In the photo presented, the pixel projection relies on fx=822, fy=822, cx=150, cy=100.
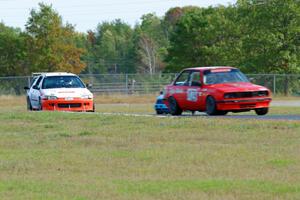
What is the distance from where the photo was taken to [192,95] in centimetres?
2283

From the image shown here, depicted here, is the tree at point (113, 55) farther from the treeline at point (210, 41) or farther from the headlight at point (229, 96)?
the headlight at point (229, 96)

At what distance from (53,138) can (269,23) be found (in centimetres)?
4201

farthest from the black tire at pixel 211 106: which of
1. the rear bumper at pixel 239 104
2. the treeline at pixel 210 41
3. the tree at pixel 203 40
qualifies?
the tree at pixel 203 40

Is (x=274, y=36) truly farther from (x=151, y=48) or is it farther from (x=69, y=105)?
(x=151, y=48)

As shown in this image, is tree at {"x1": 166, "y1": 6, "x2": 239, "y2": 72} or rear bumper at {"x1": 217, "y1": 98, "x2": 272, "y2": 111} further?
tree at {"x1": 166, "y1": 6, "x2": 239, "y2": 72}

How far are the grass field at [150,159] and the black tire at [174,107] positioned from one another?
13.9 feet

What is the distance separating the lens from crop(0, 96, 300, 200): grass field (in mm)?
9664

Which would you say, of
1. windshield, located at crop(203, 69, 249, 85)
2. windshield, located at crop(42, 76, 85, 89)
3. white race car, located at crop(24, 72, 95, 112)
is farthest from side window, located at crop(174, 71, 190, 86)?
windshield, located at crop(42, 76, 85, 89)

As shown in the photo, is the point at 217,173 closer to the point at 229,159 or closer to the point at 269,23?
the point at 229,159

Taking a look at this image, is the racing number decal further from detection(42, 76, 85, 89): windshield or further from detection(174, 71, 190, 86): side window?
detection(42, 76, 85, 89): windshield

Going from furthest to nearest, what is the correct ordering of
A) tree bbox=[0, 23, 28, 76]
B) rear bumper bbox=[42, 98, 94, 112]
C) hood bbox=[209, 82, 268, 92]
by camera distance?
1. tree bbox=[0, 23, 28, 76]
2. rear bumper bbox=[42, 98, 94, 112]
3. hood bbox=[209, 82, 268, 92]

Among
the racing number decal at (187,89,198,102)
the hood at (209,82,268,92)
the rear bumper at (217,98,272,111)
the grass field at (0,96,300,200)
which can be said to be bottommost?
the grass field at (0,96,300,200)

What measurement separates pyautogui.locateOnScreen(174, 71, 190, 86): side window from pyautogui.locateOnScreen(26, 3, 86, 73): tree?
41.2 metres

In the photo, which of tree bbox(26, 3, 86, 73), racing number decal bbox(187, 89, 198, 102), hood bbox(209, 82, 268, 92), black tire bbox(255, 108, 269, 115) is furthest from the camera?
tree bbox(26, 3, 86, 73)
